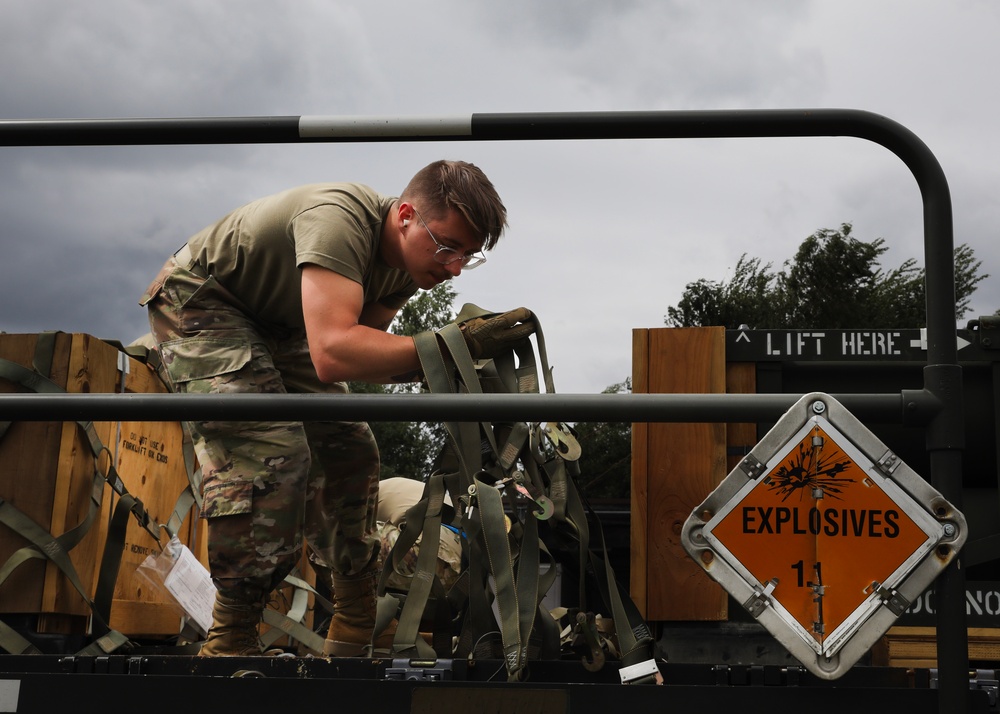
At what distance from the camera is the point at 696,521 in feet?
Result: 5.10

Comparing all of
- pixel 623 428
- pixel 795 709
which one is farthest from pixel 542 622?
pixel 623 428

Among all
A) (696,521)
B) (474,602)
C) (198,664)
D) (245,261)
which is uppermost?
(245,261)

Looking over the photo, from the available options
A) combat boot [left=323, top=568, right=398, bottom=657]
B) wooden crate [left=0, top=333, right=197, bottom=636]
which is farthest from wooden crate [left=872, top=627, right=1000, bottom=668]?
wooden crate [left=0, top=333, right=197, bottom=636]

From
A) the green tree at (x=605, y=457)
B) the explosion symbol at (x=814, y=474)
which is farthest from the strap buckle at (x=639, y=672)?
the green tree at (x=605, y=457)

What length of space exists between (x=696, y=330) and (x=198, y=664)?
4.30ft

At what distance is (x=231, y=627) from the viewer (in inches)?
99.1

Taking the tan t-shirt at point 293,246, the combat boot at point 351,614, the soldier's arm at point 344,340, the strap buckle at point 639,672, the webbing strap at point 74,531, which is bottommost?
the combat boot at point 351,614

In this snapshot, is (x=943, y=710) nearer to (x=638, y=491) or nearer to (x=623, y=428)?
(x=638, y=491)

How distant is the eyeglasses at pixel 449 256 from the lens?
2.56 m

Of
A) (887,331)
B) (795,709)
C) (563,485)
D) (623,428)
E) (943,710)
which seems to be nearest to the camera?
(943,710)

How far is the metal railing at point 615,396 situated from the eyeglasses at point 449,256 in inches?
32.0

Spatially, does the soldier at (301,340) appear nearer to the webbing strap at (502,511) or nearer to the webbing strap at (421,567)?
the webbing strap at (502,511)

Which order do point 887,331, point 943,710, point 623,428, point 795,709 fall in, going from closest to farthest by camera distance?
point 943,710 → point 795,709 → point 887,331 → point 623,428

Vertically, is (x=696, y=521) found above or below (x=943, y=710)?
above
